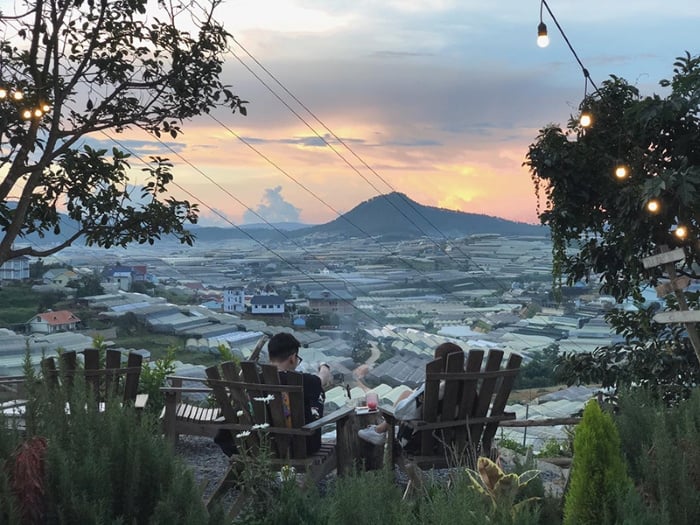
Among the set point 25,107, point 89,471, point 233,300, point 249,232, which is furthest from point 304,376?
point 249,232

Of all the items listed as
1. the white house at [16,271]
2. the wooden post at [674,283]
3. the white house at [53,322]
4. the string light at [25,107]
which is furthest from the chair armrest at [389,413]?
the white house at [53,322]

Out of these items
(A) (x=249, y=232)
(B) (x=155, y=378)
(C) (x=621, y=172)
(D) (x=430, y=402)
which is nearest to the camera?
(D) (x=430, y=402)

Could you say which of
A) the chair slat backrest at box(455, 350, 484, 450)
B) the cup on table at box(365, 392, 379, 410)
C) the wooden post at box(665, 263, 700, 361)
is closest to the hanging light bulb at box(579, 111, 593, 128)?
the wooden post at box(665, 263, 700, 361)

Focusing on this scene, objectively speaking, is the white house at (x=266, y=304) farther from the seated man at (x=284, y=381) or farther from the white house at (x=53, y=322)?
the seated man at (x=284, y=381)

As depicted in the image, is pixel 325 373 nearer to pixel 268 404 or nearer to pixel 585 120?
pixel 268 404

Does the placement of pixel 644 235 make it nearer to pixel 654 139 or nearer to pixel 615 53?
pixel 654 139

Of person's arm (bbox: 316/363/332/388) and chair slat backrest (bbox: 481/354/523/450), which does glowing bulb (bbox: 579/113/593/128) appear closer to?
chair slat backrest (bbox: 481/354/523/450)
